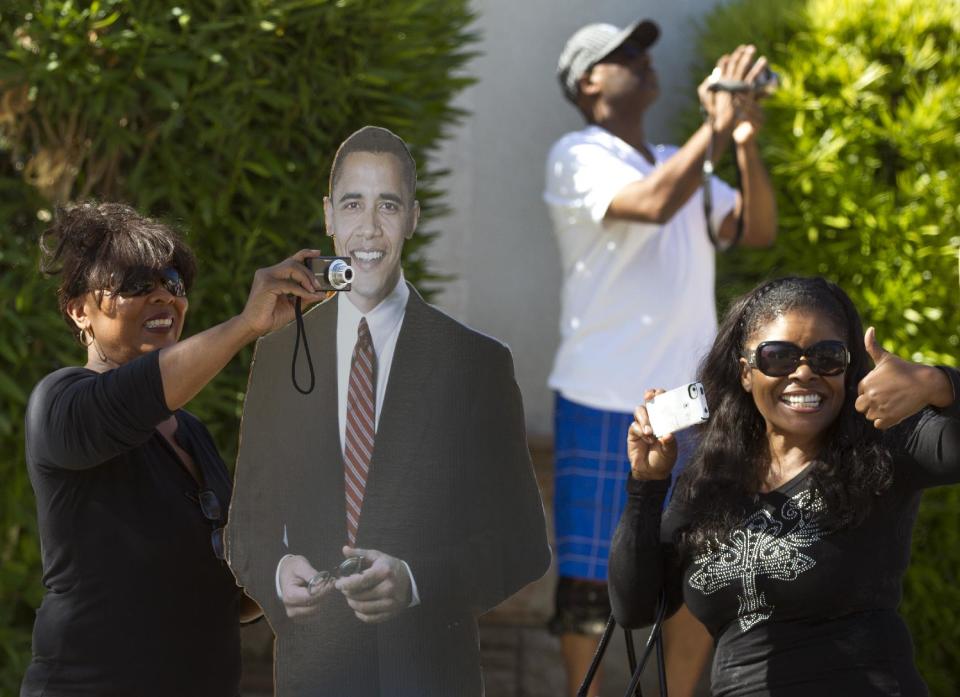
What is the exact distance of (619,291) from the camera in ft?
12.6

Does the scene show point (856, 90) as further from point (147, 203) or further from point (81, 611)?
point (81, 611)

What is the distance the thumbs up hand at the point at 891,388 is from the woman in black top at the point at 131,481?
3.00ft

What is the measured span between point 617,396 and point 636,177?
586 millimetres

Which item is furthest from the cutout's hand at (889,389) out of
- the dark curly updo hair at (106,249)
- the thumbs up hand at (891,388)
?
the dark curly updo hair at (106,249)

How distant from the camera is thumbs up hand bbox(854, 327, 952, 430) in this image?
7.61 feet

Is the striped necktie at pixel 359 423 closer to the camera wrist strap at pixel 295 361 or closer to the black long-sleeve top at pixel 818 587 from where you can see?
the camera wrist strap at pixel 295 361

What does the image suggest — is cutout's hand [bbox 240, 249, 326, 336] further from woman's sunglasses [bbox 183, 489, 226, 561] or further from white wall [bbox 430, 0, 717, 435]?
white wall [bbox 430, 0, 717, 435]

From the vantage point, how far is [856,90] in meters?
4.70

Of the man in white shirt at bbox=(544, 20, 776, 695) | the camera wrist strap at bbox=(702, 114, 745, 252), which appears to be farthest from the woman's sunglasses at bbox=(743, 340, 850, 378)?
the camera wrist strap at bbox=(702, 114, 745, 252)

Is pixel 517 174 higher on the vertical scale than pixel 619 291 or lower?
higher

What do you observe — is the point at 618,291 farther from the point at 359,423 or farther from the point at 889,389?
the point at 889,389

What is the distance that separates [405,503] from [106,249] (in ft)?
2.42

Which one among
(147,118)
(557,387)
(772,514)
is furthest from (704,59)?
(772,514)

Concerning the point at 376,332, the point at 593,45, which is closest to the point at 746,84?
the point at 593,45
